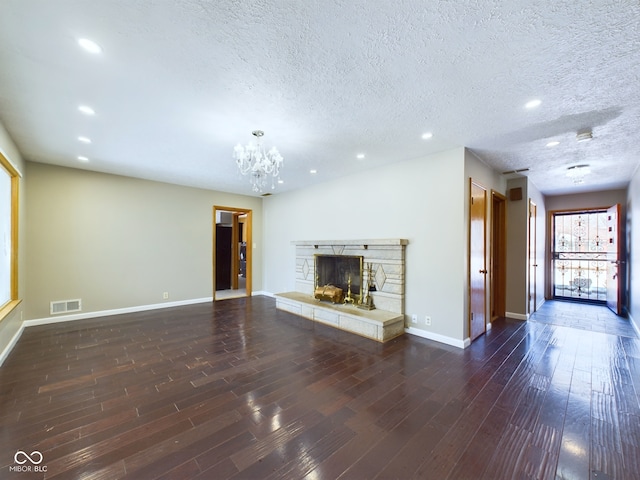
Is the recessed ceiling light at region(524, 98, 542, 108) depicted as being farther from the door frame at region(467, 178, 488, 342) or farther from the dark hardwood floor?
the dark hardwood floor

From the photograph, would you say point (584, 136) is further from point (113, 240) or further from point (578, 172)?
point (113, 240)

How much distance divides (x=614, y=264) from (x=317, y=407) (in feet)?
21.8

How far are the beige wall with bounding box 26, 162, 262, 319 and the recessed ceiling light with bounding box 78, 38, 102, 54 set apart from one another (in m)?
3.84

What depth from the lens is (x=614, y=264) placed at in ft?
17.4

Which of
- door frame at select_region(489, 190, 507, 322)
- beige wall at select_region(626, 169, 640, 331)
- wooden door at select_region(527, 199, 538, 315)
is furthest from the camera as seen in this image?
wooden door at select_region(527, 199, 538, 315)

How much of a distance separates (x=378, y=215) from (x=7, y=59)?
4090 mm

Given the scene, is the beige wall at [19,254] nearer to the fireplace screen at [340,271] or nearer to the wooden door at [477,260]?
the fireplace screen at [340,271]

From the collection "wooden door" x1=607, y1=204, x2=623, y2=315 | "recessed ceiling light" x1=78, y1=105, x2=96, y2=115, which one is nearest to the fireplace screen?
"recessed ceiling light" x1=78, y1=105, x2=96, y2=115

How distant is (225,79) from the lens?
2.11 m

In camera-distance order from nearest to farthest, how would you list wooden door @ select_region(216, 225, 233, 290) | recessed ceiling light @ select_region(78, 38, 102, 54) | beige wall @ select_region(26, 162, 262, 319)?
recessed ceiling light @ select_region(78, 38, 102, 54) → beige wall @ select_region(26, 162, 262, 319) → wooden door @ select_region(216, 225, 233, 290)

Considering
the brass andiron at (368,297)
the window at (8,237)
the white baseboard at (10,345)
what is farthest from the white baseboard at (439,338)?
the window at (8,237)

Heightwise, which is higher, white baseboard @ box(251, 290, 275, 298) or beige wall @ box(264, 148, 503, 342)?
beige wall @ box(264, 148, 503, 342)

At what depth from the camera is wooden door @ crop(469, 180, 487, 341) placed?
11.8ft

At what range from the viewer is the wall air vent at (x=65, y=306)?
14.4 ft
